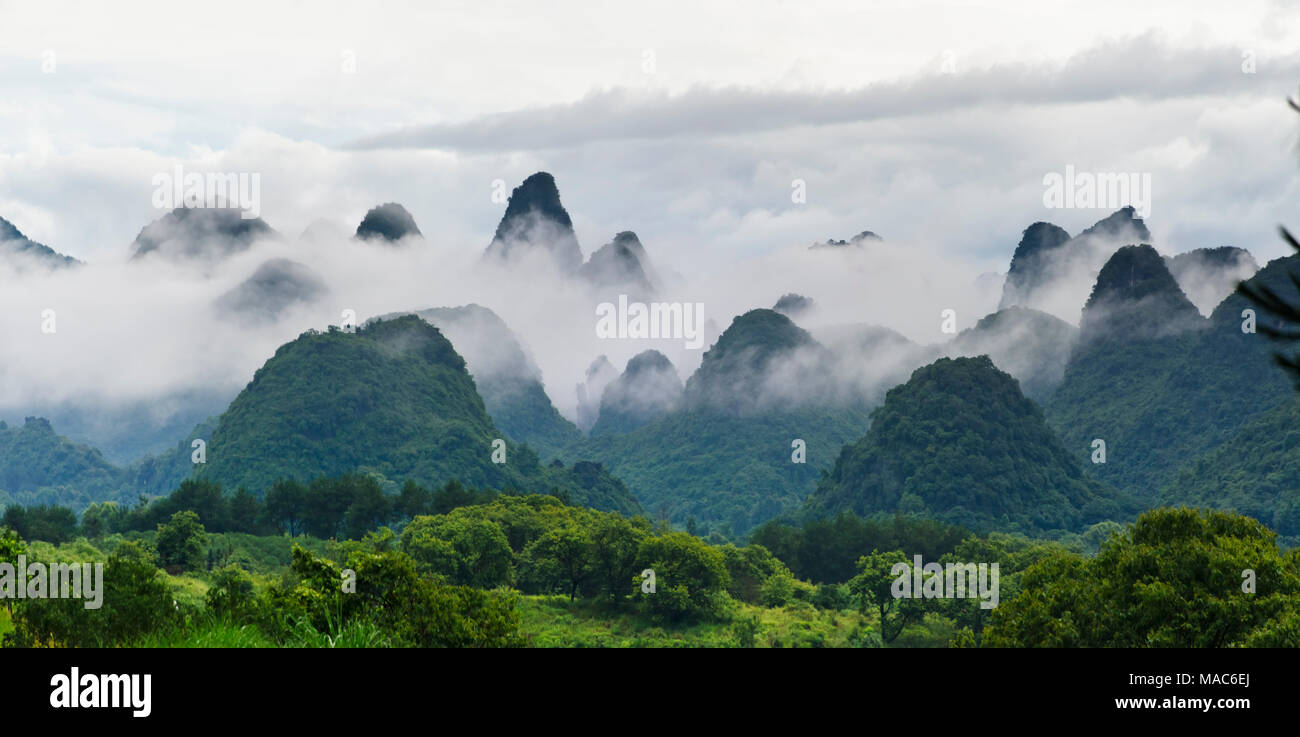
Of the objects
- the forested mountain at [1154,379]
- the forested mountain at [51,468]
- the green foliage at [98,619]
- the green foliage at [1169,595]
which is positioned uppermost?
the forested mountain at [1154,379]

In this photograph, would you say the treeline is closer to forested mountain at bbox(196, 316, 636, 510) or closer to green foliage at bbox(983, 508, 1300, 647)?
forested mountain at bbox(196, 316, 636, 510)

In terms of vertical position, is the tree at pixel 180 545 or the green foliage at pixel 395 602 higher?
the green foliage at pixel 395 602

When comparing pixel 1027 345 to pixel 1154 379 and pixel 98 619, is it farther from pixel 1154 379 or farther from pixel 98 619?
pixel 98 619

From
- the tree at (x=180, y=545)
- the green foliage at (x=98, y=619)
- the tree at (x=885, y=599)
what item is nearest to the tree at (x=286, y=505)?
the tree at (x=180, y=545)

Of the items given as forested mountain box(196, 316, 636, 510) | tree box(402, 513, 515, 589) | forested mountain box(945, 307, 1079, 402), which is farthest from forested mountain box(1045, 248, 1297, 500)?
tree box(402, 513, 515, 589)

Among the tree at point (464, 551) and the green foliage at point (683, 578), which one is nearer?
the green foliage at point (683, 578)

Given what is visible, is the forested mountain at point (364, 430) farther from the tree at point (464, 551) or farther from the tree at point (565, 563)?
the tree at point (565, 563)
